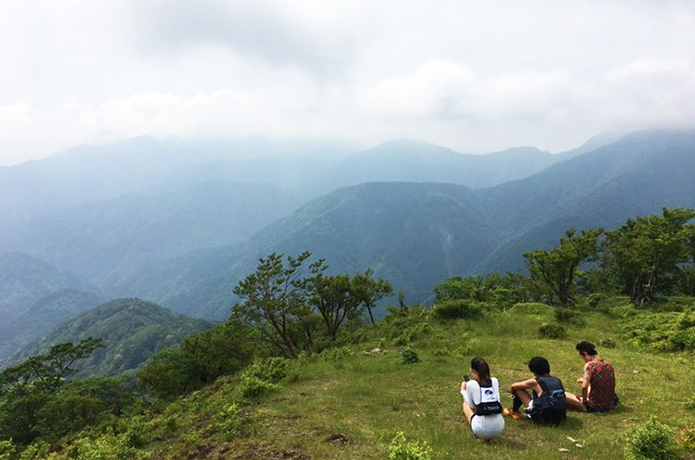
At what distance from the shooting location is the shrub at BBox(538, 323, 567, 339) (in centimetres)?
2457

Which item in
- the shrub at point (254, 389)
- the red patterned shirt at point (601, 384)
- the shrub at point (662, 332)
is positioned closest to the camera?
the red patterned shirt at point (601, 384)

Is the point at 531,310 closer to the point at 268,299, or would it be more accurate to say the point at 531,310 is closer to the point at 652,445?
the point at 268,299

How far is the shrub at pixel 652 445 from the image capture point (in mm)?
7277

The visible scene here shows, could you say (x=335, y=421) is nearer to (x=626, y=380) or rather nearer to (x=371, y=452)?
(x=371, y=452)

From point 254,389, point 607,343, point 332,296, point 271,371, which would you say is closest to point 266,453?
point 254,389

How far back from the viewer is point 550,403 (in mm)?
10156

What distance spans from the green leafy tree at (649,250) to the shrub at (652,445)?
3859 centimetres

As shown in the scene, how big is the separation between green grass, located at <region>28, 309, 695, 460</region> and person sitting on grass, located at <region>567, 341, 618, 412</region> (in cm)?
32

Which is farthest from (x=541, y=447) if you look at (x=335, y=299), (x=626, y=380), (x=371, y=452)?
(x=335, y=299)

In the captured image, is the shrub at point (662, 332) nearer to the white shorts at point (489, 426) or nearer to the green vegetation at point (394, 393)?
the green vegetation at point (394, 393)

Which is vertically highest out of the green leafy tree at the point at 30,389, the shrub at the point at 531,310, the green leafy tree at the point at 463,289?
the shrub at the point at 531,310

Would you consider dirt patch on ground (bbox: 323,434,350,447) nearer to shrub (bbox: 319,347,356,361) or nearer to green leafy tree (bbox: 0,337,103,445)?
shrub (bbox: 319,347,356,361)

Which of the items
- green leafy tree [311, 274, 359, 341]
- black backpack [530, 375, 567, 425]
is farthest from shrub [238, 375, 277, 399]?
green leafy tree [311, 274, 359, 341]

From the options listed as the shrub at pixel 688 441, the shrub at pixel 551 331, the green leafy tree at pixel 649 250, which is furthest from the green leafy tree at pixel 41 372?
the green leafy tree at pixel 649 250
